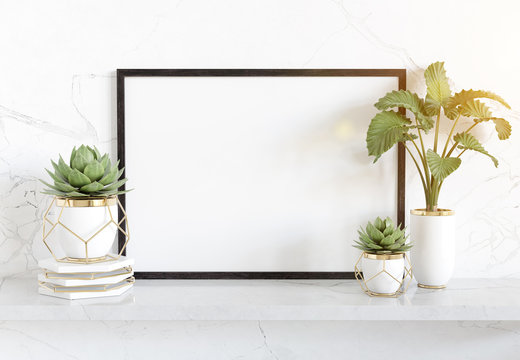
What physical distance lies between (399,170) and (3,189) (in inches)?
33.2

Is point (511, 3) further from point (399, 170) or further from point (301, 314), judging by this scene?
point (301, 314)

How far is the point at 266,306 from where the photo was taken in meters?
0.94

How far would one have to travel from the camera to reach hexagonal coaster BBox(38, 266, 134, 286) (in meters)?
0.98

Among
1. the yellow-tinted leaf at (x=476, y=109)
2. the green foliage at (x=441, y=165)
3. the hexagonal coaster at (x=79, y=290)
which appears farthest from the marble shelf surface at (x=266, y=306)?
the yellow-tinted leaf at (x=476, y=109)

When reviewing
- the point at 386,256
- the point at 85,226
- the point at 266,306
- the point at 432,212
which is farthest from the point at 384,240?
the point at 85,226

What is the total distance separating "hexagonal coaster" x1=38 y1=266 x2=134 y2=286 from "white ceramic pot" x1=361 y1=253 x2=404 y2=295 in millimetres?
467

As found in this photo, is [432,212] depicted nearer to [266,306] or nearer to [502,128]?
[502,128]

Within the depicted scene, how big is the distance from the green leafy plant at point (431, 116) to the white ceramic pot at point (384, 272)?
149 millimetres

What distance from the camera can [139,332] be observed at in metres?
1.15

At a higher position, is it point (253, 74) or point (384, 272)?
point (253, 74)

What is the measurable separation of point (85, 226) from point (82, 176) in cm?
9

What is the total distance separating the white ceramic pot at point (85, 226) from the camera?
989 mm

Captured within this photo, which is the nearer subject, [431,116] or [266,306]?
[266,306]

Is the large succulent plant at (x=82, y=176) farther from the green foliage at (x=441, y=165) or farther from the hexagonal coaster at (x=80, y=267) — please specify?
the green foliage at (x=441, y=165)
